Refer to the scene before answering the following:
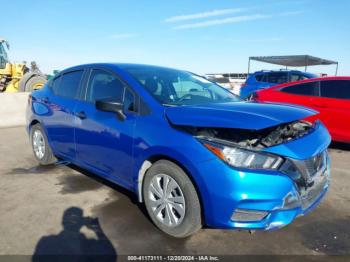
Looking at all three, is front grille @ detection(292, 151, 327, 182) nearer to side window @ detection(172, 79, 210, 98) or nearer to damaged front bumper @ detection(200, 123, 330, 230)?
damaged front bumper @ detection(200, 123, 330, 230)

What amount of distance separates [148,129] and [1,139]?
247 inches

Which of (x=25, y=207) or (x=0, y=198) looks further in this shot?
(x=0, y=198)

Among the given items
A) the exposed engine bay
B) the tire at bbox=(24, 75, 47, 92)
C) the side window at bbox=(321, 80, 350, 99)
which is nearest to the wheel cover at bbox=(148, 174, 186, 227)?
the exposed engine bay

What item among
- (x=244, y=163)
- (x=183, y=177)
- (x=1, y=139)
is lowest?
(x=1, y=139)

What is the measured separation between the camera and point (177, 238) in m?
3.27

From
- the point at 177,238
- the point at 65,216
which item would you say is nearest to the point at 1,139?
the point at 65,216

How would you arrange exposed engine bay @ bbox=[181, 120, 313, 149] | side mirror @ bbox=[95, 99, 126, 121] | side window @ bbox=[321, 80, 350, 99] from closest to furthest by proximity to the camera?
exposed engine bay @ bbox=[181, 120, 313, 149] → side mirror @ bbox=[95, 99, 126, 121] → side window @ bbox=[321, 80, 350, 99]

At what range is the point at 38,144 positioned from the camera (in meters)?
5.73

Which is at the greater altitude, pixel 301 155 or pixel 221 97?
pixel 221 97

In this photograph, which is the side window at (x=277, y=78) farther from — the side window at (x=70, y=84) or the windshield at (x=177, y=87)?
the side window at (x=70, y=84)

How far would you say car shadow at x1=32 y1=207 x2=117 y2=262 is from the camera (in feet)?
9.64

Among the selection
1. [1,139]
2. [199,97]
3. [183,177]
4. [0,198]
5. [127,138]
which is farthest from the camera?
[1,139]

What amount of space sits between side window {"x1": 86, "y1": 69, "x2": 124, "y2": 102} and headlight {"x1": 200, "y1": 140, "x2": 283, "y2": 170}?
1.46 meters

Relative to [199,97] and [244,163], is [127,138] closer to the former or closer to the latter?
[199,97]
